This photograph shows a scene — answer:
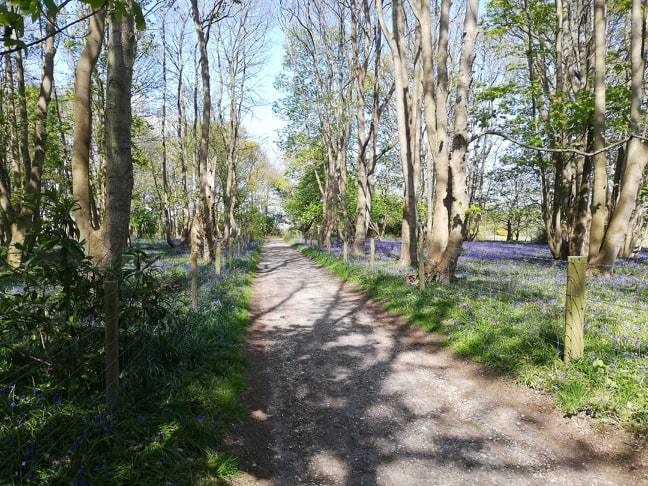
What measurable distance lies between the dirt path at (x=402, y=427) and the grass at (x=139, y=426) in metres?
0.41

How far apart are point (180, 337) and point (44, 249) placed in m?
2.48

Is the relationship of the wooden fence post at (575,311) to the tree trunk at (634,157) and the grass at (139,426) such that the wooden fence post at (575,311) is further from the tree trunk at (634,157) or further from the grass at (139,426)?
the tree trunk at (634,157)

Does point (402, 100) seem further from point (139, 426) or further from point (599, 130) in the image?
point (139, 426)

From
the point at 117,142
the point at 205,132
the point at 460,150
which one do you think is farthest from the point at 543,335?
the point at 205,132

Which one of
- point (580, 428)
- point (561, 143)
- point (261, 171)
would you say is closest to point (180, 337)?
point (580, 428)

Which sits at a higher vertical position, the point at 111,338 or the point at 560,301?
the point at 111,338

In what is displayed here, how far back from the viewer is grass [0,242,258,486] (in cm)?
268

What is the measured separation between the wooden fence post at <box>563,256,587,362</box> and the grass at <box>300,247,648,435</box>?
15 centimetres

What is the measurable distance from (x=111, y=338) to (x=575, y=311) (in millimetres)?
5308

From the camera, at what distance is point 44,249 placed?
3.13 meters

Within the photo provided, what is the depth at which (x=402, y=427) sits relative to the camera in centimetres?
418

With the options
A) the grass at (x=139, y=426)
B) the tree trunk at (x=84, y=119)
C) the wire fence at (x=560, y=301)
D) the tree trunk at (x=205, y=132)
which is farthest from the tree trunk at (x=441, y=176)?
the tree trunk at (x=205, y=132)

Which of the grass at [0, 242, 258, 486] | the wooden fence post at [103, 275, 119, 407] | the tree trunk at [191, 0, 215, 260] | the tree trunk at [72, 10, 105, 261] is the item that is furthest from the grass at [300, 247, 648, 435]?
the tree trunk at [191, 0, 215, 260]

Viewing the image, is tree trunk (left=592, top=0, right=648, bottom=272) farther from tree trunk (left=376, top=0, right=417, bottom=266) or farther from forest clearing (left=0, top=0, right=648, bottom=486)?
tree trunk (left=376, top=0, right=417, bottom=266)
